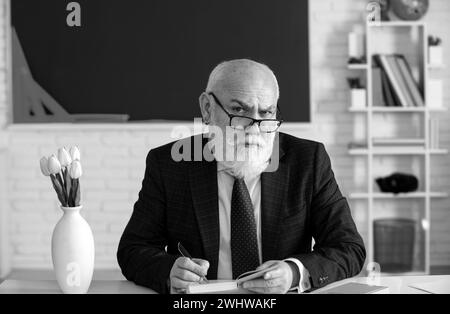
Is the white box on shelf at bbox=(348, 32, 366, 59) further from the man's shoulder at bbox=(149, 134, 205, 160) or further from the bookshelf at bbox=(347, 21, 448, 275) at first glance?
the man's shoulder at bbox=(149, 134, 205, 160)

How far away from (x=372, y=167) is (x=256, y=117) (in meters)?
2.32

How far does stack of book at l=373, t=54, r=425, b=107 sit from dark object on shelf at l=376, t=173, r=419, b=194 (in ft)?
1.40

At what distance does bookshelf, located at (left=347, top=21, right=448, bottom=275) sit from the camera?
3.82 metres

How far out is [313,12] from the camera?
154 inches

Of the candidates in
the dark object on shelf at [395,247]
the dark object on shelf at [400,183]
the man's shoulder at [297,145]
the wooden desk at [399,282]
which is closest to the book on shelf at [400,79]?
the dark object on shelf at [400,183]

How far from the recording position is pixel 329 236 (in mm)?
1724

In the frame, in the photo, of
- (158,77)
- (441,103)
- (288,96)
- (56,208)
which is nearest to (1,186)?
(56,208)

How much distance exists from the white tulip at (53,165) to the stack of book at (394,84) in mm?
2736

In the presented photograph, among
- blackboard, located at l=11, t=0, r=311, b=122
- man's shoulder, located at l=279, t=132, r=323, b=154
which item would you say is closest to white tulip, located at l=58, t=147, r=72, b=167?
man's shoulder, located at l=279, t=132, r=323, b=154

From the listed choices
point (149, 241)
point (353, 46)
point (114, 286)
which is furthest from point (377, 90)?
point (114, 286)

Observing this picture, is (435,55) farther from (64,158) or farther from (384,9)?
(64,158)

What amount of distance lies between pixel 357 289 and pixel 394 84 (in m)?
2.61

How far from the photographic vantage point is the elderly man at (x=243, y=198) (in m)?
1.76
